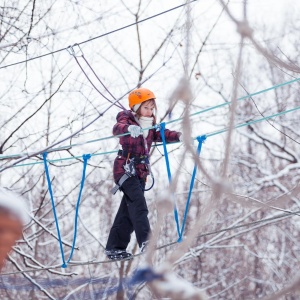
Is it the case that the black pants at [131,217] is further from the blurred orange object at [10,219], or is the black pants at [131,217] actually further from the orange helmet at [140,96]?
the blurred orange object at [10,219]

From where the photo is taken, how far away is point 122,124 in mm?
4629

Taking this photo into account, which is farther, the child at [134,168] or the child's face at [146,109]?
the child's face at [146,109]

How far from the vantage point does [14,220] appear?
135 cm

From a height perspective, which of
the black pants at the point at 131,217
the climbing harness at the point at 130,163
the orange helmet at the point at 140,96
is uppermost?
the orange helmet at the point at 140,96

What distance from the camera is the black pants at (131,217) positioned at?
4.62m

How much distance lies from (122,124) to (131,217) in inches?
25.0

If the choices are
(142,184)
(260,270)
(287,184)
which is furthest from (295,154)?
(142,184)

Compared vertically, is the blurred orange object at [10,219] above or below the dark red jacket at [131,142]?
below

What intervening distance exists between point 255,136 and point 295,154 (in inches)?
38.1

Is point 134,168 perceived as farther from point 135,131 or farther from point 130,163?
point 135,131

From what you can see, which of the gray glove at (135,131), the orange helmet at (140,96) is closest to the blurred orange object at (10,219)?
the gray glove at (135,131)

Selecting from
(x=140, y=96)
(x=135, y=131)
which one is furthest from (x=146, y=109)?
(x=135, y=131)

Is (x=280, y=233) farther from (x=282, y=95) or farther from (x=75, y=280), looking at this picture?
(x=75, y=280)

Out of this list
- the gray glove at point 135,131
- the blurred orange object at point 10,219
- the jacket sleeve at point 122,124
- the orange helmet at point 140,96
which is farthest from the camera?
the orange helmet at point 140,96
